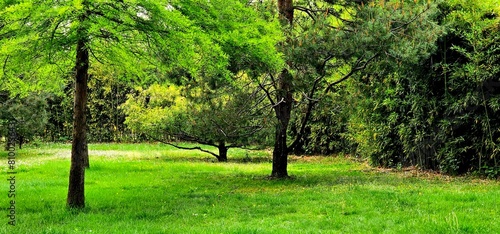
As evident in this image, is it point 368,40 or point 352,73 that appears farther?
point 352,73

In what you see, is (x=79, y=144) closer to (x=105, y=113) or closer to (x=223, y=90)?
(x=223, y=90)

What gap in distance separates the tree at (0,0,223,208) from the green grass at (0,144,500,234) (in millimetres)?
1085

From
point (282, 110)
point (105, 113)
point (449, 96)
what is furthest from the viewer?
point (105, 113)

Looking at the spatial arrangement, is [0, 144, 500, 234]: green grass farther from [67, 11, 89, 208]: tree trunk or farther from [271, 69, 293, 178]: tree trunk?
[271, 69, 293, 178]: tree trunk

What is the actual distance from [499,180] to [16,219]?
9311 millimetres

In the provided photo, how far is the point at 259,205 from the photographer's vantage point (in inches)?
294

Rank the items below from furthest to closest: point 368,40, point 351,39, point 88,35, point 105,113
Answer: point 105,113
point 351,39
point 368,40
point 88,35

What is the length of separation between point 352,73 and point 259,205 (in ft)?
14.0

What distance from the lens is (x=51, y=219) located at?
654 cm

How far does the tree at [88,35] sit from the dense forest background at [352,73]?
6 cm

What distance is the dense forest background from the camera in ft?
22.5

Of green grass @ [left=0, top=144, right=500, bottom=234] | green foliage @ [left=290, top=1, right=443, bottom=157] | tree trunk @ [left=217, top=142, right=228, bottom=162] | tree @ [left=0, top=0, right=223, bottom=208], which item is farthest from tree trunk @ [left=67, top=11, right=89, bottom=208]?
tree trunk @ [left=217, top=142, right=228, bottom=162]

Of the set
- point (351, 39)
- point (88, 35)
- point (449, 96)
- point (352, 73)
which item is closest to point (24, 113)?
point (352, 73)

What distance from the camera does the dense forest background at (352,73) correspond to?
687cm
